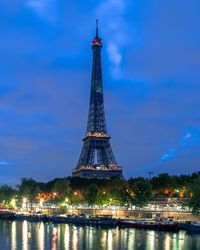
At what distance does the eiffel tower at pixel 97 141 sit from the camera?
160500 millimetres

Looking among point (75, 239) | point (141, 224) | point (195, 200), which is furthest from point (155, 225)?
point (75, 239)

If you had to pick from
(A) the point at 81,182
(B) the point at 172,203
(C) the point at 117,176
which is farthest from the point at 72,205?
(B) the point at 172,203

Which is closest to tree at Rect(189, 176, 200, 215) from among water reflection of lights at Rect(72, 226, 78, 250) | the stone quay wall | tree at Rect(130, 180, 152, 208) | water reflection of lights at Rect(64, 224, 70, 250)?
the stone quay wall

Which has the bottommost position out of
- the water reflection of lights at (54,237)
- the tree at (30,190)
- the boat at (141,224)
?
the water reflection of lights at (54,237)

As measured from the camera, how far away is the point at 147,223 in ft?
289

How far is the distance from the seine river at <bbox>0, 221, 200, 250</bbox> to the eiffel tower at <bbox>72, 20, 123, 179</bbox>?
2895 inches

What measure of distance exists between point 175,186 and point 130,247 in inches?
2414

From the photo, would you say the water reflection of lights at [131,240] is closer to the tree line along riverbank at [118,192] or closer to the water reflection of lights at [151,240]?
the water reflection of lights at [151,240]

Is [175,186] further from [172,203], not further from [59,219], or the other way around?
[59,219]

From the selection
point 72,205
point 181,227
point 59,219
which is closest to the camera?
point 181,227

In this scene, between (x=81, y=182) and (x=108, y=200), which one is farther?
(x=81, y=182)

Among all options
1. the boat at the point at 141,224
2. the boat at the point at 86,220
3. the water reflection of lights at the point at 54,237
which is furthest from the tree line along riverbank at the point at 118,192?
the water reflection of lights at the point at 54,237

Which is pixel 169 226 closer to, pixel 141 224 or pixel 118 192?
pixel 141 224

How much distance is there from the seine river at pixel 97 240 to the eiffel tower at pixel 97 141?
73.5 m
